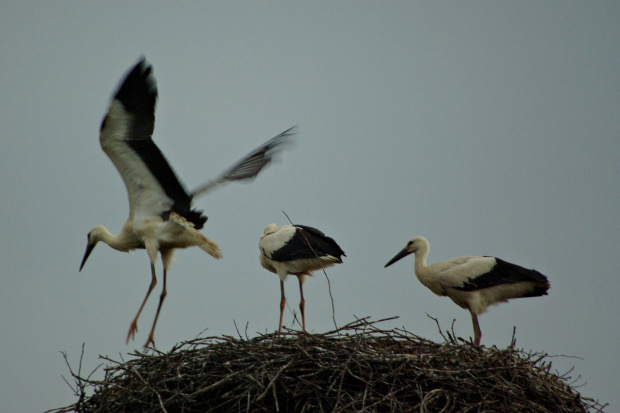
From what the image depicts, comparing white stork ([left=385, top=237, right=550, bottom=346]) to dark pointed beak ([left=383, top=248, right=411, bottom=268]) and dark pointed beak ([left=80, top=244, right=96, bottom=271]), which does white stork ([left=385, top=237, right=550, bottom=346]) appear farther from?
dark pointed beak ([left=80, top=244, right=96, bottom=271])

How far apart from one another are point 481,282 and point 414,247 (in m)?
1.05

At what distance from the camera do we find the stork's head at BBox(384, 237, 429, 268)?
8.75m

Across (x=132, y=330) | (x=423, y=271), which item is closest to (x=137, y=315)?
(x=132, y=330)

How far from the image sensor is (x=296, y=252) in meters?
8.10

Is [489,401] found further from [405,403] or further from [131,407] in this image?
[131,407]

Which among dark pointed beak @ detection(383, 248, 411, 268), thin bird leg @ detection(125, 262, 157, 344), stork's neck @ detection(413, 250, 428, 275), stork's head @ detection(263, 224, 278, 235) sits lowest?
thin bird leg @ detection(125, 262, 157, 344)

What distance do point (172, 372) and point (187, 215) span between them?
7.91ft

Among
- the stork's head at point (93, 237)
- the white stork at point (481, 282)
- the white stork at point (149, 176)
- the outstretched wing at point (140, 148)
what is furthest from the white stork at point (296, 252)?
the stork's head at point (93, 237)

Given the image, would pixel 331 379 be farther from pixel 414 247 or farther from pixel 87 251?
pixel 87 251

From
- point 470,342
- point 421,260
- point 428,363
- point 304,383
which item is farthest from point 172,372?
point 421,260

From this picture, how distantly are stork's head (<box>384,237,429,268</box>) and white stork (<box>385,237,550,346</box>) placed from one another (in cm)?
38

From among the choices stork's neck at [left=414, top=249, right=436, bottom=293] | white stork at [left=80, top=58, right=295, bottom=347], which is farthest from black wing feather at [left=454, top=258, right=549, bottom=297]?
white stork at [left=80, top=58, right=295, bottom=347]

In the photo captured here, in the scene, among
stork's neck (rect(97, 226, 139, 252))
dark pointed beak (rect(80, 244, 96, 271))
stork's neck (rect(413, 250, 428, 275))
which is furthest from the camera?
dark pointed beak (rect(80, 244, 96, 271))

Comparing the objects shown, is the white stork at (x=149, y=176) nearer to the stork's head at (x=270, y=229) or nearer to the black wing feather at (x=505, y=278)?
the stork's head at (x=270, y=229)
